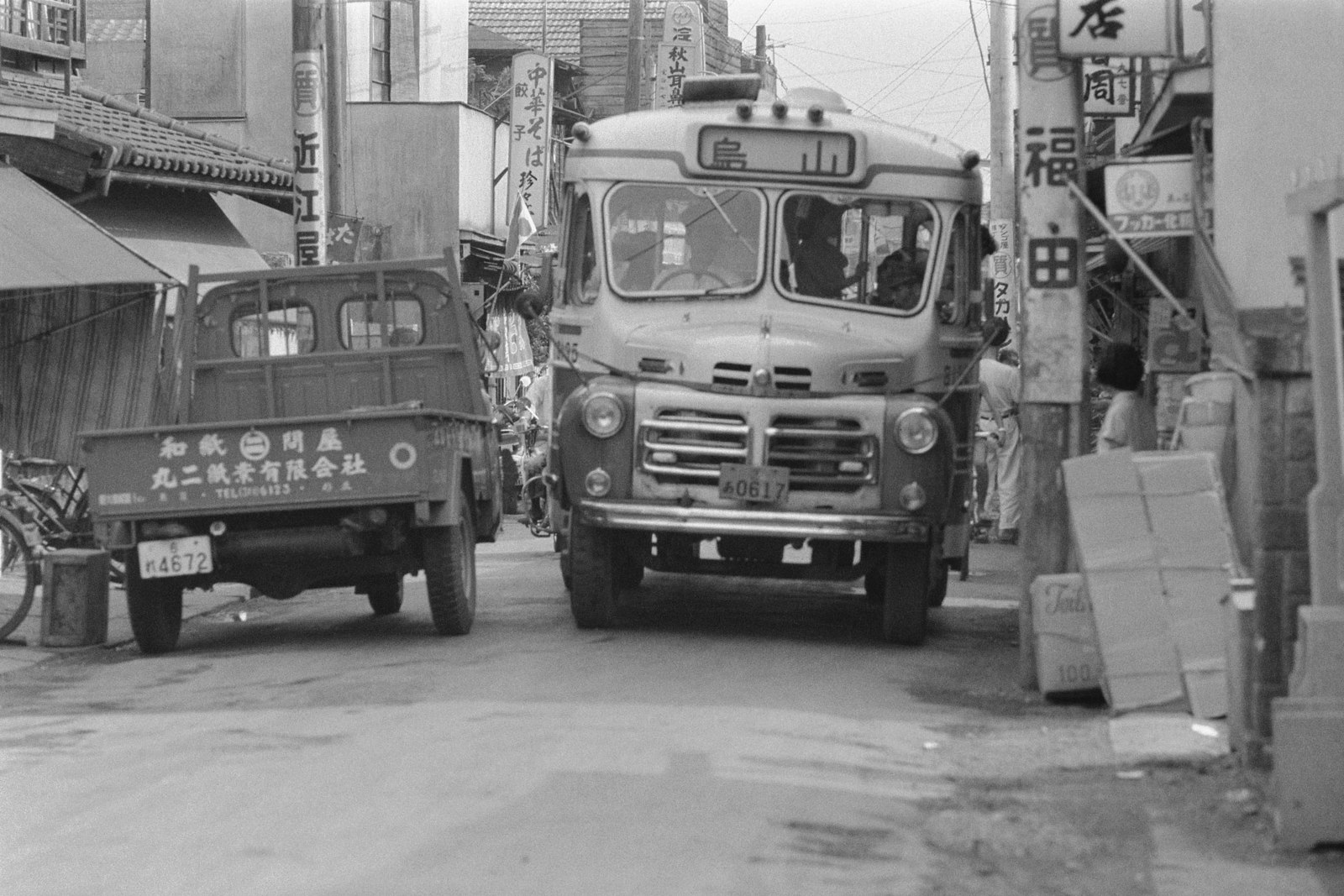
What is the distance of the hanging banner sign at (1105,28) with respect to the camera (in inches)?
425

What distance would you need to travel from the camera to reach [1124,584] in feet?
31.9

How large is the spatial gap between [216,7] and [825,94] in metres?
19.9

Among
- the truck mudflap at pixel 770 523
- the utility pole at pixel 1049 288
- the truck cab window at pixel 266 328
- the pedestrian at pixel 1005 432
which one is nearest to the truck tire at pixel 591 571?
the truck mudflap at pixel 770 523

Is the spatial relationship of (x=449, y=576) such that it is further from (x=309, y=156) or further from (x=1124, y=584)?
(x=309, y=156)

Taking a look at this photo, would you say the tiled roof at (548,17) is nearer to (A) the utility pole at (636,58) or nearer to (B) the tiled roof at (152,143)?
(A) the utility pole at (636,58)

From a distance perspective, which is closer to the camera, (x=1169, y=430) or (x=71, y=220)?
(x=1169, y=430)

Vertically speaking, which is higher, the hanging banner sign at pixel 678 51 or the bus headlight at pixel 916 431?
the hanging banner sign at pixel 678 51

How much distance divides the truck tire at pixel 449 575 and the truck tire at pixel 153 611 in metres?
1.65

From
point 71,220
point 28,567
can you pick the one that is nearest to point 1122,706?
point 28,567

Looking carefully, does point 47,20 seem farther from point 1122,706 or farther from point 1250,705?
point 1250,705

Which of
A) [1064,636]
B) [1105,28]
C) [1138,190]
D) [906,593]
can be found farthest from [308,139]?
[1064,636]

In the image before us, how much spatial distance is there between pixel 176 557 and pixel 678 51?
74.9 ft

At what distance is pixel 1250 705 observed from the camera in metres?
8.01

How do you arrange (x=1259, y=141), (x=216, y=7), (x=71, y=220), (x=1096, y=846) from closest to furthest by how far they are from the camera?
(x=1096, y=846) → (x=1259, y=141) → (x=71, y=220) → (x=216, y=7)
